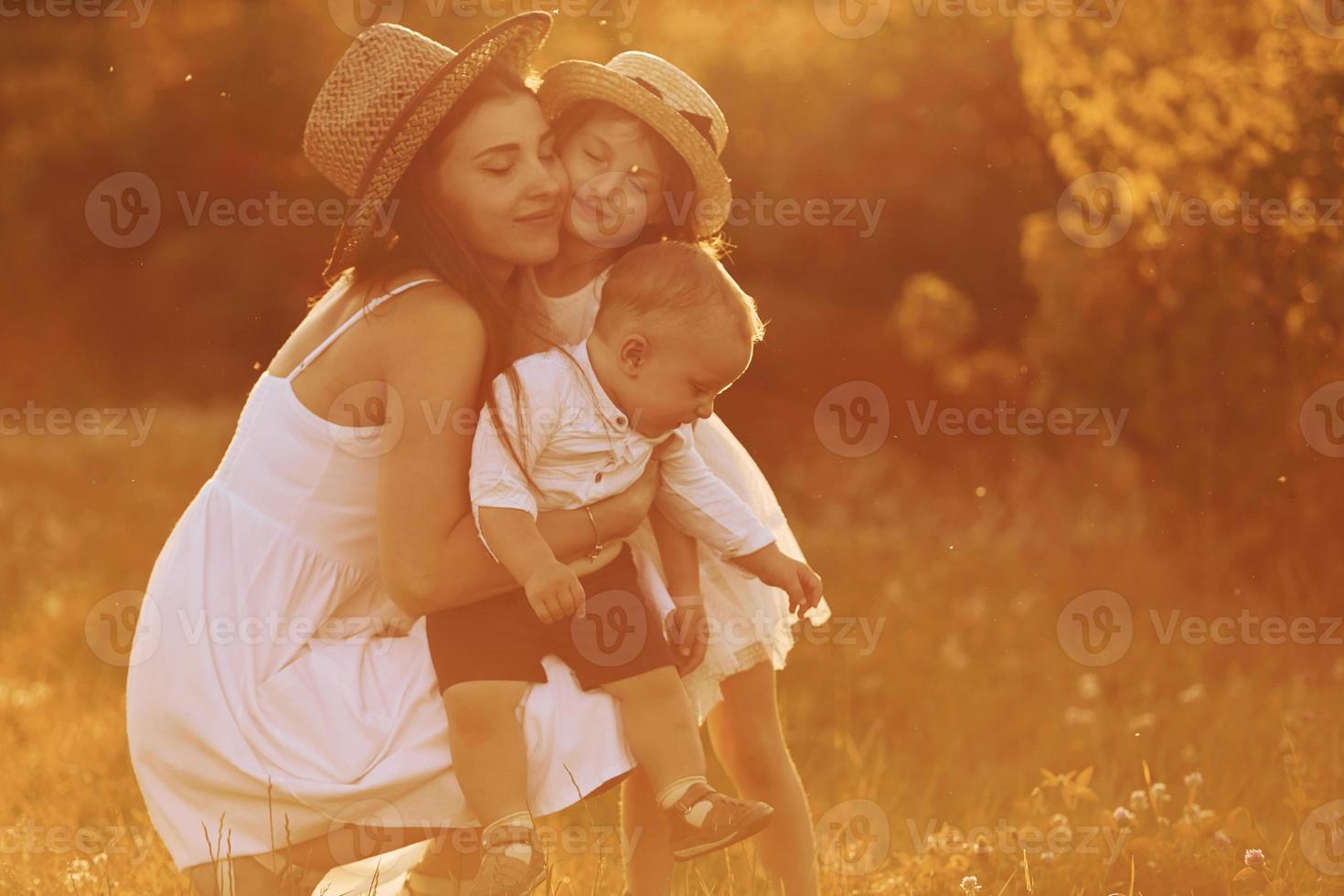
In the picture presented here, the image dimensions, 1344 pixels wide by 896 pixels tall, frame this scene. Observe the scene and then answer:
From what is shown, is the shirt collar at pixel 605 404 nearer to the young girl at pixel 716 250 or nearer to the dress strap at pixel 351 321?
the young girl at pixel 716 250

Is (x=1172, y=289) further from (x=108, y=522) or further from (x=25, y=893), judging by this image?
(x=108, y=522)

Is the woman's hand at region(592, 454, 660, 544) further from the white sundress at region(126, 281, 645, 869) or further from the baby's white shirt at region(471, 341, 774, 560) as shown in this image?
the white sundress at region(126, 281, 645, 869)

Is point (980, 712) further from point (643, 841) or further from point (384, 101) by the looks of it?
point (384, 101)

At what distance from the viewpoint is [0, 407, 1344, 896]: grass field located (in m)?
4.18

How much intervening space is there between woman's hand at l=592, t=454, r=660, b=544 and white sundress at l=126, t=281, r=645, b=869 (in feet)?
1.01

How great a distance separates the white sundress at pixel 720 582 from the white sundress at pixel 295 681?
441 mm

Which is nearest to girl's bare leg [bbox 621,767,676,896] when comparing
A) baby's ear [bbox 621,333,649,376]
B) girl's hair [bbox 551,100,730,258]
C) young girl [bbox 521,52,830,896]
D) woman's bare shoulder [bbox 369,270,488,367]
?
young girl [bbox 521,52,830,896]

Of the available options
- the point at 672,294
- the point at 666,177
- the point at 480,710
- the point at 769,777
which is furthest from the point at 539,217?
the point at 769,777

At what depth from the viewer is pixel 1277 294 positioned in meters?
6.33

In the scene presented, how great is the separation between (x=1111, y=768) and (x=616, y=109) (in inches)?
118

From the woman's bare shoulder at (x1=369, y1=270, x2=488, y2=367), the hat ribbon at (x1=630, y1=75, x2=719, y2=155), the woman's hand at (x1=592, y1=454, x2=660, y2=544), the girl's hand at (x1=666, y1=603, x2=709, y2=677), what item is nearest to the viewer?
the woman's bare shoulder at (x1=369, y1=270, x2=488, y2=367)

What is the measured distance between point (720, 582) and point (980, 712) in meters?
2.46

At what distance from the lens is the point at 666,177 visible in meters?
3.84

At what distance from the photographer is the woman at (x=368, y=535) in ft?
10.7
